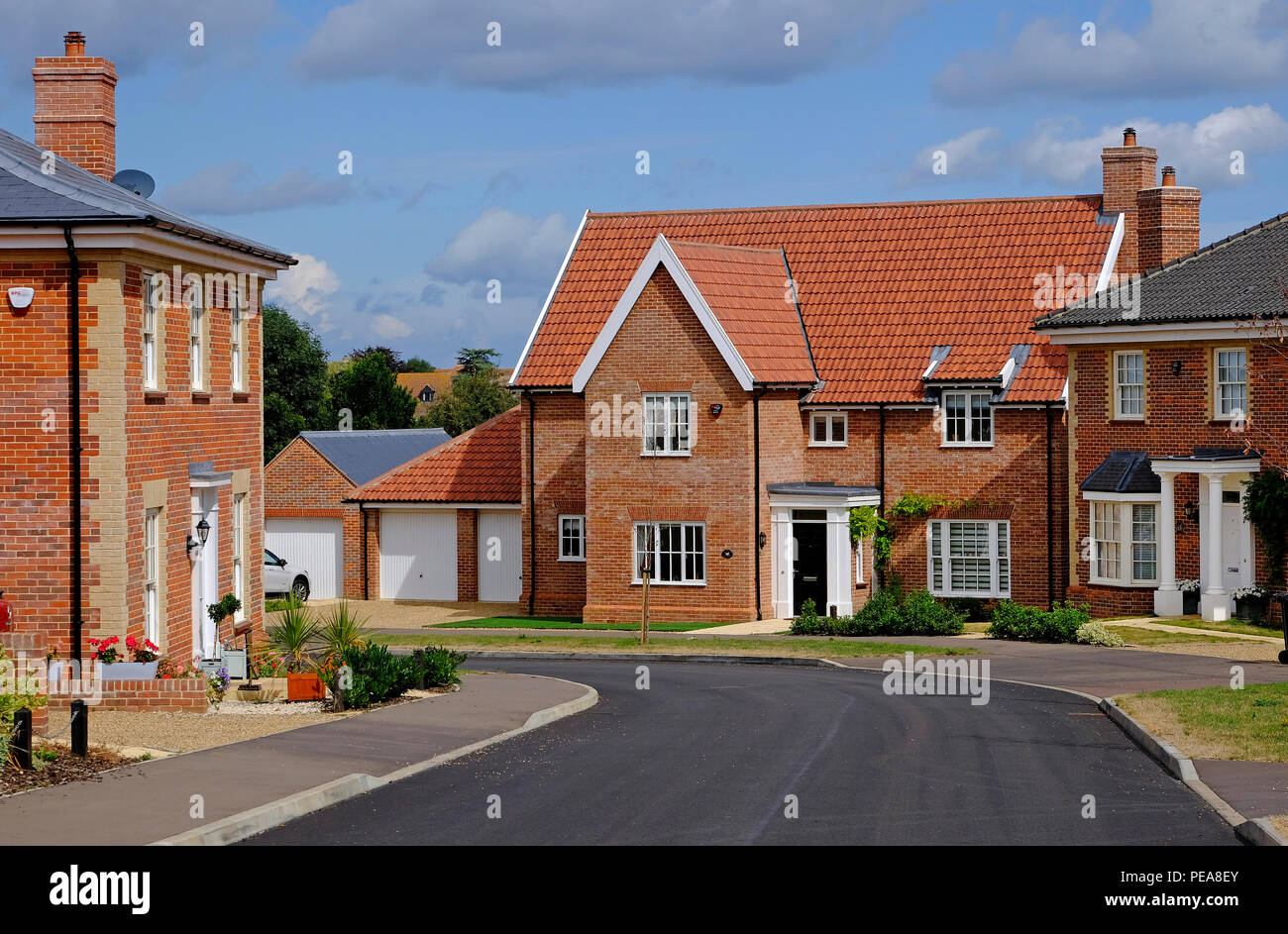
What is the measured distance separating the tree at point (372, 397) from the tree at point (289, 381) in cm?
252

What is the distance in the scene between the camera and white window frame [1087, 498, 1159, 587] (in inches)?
1447

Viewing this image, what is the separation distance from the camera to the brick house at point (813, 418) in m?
38.9

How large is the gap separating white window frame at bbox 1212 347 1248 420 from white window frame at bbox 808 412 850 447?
8.96m

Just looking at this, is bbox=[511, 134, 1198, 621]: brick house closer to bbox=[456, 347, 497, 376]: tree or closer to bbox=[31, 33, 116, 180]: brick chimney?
bbox=[31, 33, 116, 180]: brick chimney

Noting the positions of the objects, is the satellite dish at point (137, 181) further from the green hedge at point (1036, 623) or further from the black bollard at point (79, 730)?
the green hedge at point (1036, 623)

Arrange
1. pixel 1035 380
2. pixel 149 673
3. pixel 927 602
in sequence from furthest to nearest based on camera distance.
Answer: pixel 1035 380, pixel 927 602, pixel 149 673

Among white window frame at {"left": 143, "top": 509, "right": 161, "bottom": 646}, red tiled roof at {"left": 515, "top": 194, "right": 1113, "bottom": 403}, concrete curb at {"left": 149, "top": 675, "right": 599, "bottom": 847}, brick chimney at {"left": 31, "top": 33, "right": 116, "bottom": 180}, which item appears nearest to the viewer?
concrete curb at {"left": 149, "top": 675, "right": 599, "bottom": 847}

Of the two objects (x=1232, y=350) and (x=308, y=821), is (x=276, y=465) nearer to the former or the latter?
(x=1232, y=350)

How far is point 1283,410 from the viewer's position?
3484cm

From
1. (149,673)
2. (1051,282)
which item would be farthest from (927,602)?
(149,673)

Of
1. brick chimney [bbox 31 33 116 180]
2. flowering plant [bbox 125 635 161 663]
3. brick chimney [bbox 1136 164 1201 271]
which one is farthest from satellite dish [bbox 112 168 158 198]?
brick chimney [bbox 1136 164 1201 271]

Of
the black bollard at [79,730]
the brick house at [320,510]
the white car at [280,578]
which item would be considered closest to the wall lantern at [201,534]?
the black bollard at [79,730]
